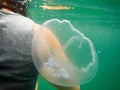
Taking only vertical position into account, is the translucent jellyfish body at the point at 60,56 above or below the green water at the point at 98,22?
above

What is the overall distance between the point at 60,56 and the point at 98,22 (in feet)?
49.9

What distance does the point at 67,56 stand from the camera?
4.55 feet

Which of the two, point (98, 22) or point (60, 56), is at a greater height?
point (60, 56)

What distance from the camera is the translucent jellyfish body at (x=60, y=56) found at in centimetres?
125

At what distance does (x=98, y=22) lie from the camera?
1622 cm

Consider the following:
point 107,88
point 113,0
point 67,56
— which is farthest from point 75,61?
point 107,88

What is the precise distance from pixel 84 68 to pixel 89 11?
11408 mm

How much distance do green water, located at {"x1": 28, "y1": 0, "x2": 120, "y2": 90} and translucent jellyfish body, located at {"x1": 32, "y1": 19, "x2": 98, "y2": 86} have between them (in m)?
0.83

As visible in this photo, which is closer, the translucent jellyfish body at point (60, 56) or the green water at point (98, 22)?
the translucent jellyfish body at point (60, 56)

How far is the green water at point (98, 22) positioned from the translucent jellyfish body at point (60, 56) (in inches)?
32.8

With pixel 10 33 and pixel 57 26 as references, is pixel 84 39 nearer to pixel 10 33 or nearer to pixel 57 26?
pixel 57 26

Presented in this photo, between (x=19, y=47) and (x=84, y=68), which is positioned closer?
(x=19, y=47)

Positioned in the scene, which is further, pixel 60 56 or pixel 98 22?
pixel 98 22

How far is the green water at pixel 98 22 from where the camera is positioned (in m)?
10.4
